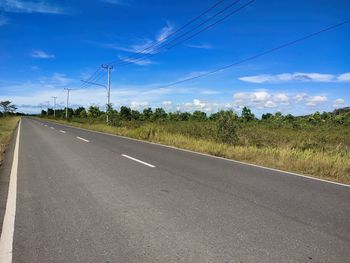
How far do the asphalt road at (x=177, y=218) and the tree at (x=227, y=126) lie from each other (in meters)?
10.5

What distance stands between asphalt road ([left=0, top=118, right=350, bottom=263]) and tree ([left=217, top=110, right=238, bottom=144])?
34.5 feet

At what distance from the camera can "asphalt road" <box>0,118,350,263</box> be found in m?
4.00

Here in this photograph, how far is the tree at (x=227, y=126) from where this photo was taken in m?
19.9

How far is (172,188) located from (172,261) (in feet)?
12.4

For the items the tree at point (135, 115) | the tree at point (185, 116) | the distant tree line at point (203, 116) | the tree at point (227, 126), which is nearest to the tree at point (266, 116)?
the distant tree line at point (203, 116)

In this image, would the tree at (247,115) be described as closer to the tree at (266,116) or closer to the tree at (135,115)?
the tree at (266,116)

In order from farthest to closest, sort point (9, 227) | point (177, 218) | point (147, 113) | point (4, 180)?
point (147, 113) → point (4, 180) → point (177, 218) → point (9, 227)

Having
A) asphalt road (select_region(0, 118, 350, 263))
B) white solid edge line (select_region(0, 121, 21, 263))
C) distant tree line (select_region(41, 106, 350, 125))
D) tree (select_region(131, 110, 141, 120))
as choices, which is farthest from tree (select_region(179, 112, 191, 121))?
white solid edge line (select_region(0, 121, 21, 263))

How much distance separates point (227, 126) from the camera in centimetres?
2002

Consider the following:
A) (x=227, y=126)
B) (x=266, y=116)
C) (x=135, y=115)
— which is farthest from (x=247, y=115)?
(x=227, y=126)

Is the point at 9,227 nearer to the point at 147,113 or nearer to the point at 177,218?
the point at 177,218

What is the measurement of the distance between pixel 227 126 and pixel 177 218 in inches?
596

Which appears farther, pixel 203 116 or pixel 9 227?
pixel 203 116

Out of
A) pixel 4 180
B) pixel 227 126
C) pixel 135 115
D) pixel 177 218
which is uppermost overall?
pixel 135 115
